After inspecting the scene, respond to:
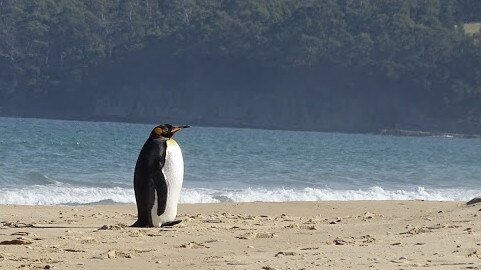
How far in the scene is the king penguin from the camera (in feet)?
35.5

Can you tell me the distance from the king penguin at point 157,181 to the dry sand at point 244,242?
0.76 feet

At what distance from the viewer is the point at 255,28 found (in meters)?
90.2

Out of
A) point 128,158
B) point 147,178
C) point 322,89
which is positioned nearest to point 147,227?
point 147,178

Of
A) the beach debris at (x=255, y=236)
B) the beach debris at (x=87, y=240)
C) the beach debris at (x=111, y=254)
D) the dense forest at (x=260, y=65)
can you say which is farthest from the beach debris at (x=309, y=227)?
the dense forest at (x=260, y=65)

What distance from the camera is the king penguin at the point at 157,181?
10820 millimetres

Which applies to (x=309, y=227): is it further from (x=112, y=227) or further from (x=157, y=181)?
(x=112, y=227)

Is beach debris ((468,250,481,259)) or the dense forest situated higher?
the dense forest

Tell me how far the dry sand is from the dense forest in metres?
70.2

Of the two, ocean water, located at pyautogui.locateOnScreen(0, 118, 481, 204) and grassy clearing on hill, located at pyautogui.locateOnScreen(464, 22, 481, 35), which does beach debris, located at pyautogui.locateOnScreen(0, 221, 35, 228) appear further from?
grassy clearing on hill, located at pyautogui.locateOnScreen(464, 22, 481, 35)

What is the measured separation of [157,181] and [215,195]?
7042mm

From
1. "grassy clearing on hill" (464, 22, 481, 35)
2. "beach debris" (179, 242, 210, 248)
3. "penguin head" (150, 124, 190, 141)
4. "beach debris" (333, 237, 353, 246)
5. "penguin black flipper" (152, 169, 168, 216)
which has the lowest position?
"beach debris" (179, 242, 210, 248)

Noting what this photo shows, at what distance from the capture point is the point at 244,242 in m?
9.00

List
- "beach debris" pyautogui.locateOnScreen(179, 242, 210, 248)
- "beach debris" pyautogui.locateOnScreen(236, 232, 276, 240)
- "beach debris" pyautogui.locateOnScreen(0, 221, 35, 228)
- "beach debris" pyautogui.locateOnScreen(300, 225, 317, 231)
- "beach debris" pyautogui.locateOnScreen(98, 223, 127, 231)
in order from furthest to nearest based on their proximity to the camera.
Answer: "beach debris" pyautogui.locateOnScreen(0, 221, 35, 228) < "beach debris" pyautogui.locateOnScreen(98, 223, 127, 231) < "beach debris" pyautogui.locateOnScreen(300, 225, 317, 231) < "beach debris" pyautogui.locateOnScreen(236, 232, 276, 240) < "beach debris" pyautogui.locateOnScreen(179, 242, 210, 248)

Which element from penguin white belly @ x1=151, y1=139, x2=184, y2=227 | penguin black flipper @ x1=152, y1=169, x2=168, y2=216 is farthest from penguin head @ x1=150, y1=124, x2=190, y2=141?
penguin black flipper @ x1=152, y1=169, x2=168, y2=216
